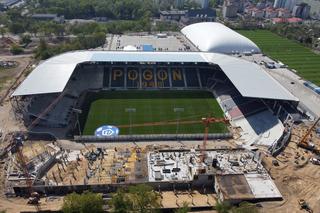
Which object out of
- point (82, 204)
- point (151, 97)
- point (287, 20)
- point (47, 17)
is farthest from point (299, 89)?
point (47, 17)

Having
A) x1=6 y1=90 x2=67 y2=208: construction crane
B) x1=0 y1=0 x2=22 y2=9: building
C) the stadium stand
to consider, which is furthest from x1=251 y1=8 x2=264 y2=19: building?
x1=6 y1=90 x2=67 y2=208: construction crane

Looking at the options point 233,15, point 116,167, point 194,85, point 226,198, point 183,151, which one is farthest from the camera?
point 233,15

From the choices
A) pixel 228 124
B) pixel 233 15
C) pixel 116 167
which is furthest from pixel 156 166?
pixel 233 15

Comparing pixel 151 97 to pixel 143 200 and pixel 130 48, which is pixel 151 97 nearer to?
pixel 130 48

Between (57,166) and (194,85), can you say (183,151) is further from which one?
(194,85)

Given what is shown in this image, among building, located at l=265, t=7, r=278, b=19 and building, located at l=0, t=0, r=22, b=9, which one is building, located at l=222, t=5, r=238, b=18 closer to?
building, located at l=265, t=7, r=278, b=19

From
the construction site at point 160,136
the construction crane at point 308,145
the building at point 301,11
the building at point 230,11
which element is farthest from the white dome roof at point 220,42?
the building at point 301,11
